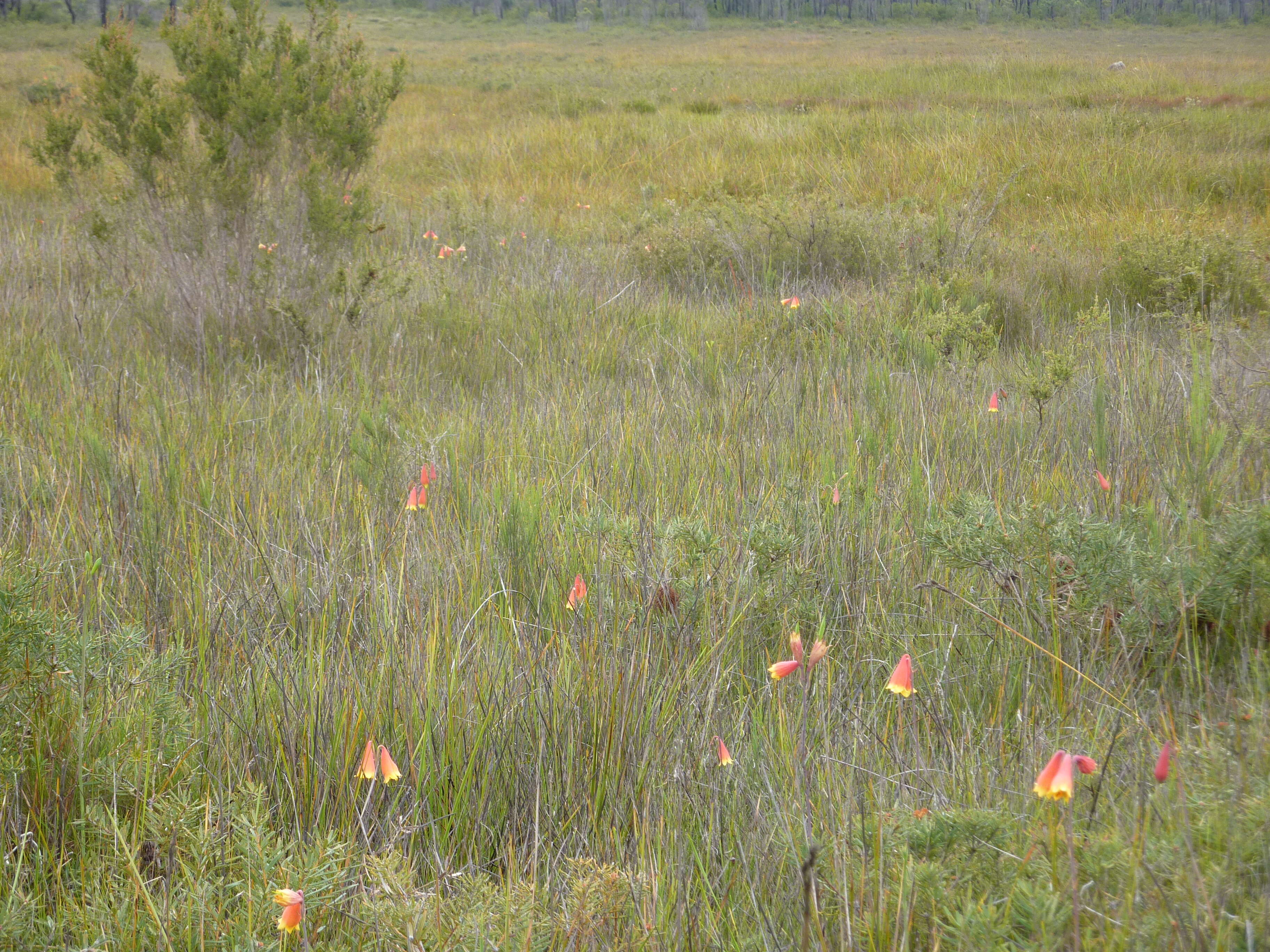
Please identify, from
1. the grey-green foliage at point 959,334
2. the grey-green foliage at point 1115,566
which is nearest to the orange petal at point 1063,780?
the grey-green foliage at point 1115,566

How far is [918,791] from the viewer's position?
122cm

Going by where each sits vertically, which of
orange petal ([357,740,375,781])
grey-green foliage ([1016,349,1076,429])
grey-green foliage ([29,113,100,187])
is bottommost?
orange petal ([357,740,375,781])

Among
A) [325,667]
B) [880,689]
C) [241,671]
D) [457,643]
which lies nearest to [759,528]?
[880,689]

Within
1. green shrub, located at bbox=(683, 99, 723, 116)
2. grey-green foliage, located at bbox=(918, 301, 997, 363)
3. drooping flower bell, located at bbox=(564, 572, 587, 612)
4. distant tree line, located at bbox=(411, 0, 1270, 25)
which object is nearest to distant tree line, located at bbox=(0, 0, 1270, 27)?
distant tree line, located at bbox=(411, 0, 1270, 25)

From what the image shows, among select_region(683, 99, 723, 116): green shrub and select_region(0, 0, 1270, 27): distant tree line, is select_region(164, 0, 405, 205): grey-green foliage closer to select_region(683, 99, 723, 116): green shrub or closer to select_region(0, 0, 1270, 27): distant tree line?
select_region(683, 99, 723, 116): green shrub

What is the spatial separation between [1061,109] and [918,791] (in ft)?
41.2

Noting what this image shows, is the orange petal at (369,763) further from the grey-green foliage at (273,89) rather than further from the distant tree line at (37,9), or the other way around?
the distant tree line at (37,9)

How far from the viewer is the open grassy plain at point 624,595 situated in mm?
1021

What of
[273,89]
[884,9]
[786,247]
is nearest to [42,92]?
[273,89]

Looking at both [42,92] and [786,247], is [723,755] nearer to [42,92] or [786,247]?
[786,247]

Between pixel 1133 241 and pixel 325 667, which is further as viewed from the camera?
pixel 1133 241

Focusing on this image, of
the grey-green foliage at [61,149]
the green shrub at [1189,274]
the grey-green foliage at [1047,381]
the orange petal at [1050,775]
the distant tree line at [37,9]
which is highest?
the distant tree line at [37,9]

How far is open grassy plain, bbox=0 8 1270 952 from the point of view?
3.35ft

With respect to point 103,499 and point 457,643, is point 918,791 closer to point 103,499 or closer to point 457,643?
point 457,643
